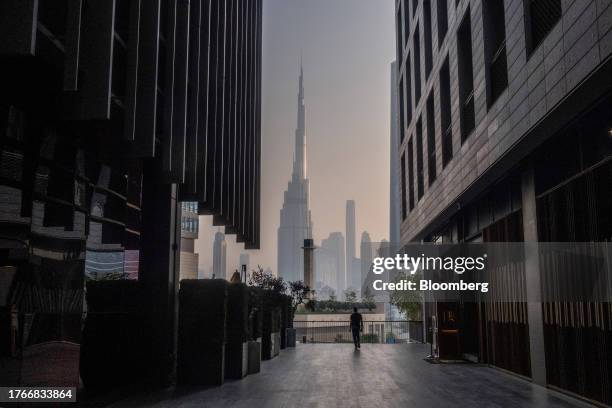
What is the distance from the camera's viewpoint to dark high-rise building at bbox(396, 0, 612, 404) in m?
9.97

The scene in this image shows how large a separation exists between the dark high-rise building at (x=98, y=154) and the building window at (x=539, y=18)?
721 centimetres

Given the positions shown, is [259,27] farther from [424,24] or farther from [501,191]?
[501,191]

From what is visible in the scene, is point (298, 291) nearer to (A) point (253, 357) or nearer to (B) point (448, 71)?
(B) point (448, 71)

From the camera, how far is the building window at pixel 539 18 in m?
11.1

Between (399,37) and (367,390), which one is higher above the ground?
(399,37)

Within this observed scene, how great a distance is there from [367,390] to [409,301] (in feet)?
107

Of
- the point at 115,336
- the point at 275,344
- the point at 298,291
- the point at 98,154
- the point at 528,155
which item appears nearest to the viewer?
the point at 98,154

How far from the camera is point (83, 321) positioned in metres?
12.6

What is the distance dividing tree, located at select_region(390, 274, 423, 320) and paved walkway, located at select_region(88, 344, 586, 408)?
2574cm

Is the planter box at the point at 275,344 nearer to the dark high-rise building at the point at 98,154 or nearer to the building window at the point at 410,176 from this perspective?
the dark high-rise building at the point at 98,154

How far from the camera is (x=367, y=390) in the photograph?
12.8 meters

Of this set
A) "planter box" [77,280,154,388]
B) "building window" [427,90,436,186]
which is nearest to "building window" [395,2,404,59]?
"building window" [427,90,436,186]

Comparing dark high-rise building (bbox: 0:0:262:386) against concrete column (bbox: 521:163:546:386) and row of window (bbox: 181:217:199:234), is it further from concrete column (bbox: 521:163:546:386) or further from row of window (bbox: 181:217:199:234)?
row of window (bbox: 181:217:199:234)

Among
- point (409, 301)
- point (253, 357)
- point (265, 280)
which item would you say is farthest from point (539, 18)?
point (409, 301)
